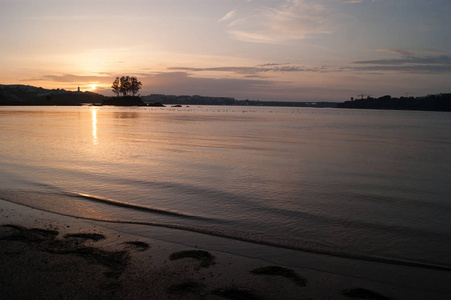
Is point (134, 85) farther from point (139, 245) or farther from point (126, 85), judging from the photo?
point (139, 245)

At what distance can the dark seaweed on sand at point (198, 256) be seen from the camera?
637cm

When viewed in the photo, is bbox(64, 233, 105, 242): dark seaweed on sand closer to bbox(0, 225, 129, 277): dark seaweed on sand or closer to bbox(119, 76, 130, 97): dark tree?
bbox(0, 225, 129, 277): dark seaweed on sand

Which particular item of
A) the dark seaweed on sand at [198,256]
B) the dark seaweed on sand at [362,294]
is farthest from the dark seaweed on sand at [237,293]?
the dark seaweed on sand at [362,294]

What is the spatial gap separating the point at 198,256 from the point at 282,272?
5.43 ft

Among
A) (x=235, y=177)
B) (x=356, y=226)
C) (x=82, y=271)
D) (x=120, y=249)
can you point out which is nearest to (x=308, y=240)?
(x=356, y=226)

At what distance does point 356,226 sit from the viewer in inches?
358

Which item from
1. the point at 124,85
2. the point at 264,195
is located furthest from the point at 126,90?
the point at 264,195

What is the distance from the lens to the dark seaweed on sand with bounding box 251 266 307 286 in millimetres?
5789

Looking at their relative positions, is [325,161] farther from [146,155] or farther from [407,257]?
[407,257]

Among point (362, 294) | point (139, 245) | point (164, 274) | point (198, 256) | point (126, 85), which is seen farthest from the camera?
point (126, 85)

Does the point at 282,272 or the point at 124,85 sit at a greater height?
the point at 124,85

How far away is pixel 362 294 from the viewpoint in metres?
5.43

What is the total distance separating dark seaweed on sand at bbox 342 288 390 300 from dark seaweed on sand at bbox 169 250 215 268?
2436 millimetres

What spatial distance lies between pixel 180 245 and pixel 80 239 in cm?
216
